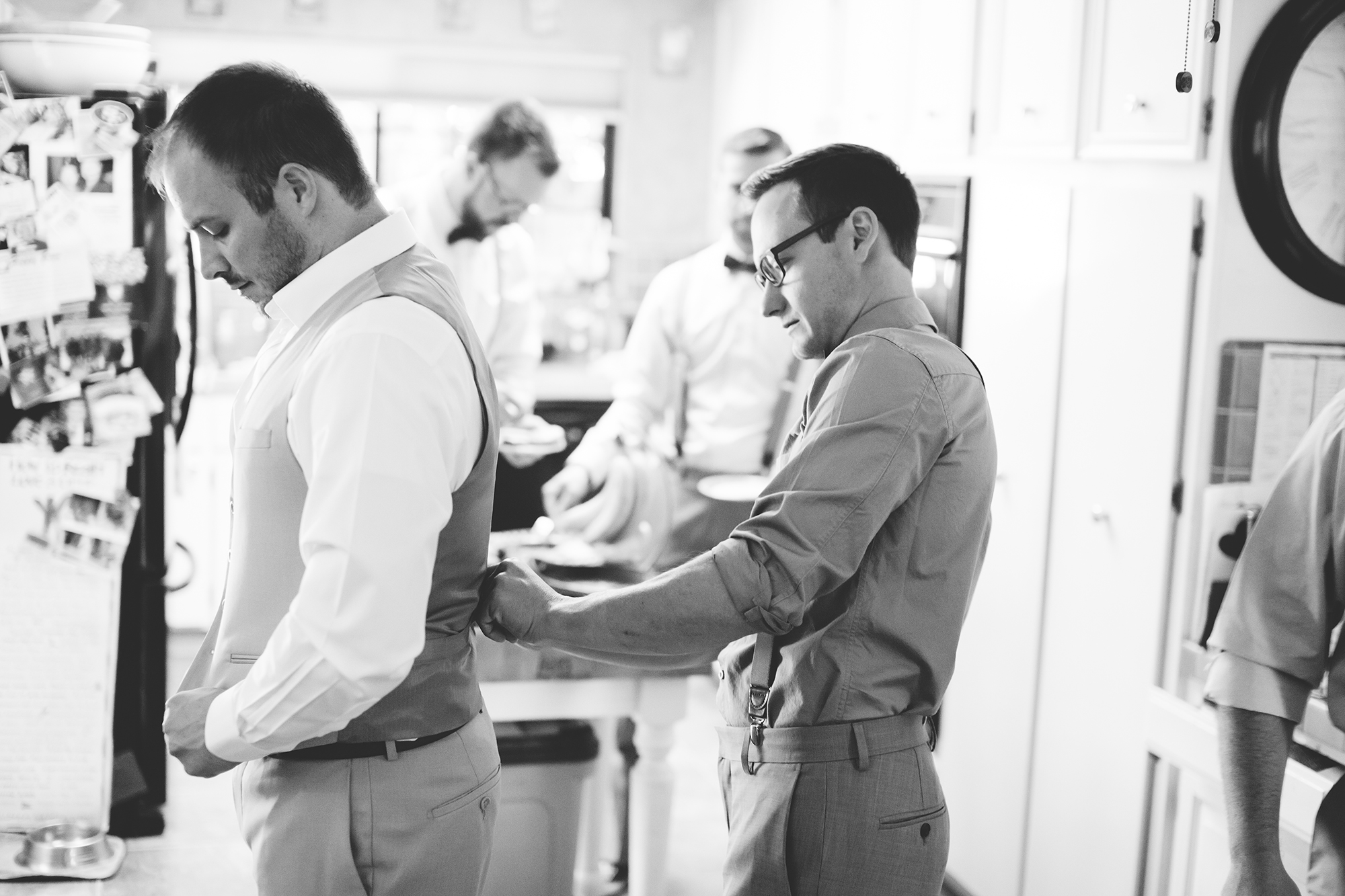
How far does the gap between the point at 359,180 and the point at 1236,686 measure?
46.1 inches

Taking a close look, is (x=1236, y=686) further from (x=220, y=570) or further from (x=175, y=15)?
(x=175, y=15)

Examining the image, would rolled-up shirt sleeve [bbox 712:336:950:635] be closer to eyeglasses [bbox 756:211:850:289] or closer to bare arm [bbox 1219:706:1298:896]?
eyeglasses [bbox 756:211:850:289]

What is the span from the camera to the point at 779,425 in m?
3.76

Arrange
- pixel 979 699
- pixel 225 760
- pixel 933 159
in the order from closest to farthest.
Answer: pixel 225 760 < pixel 979 699 < pixel 933 159

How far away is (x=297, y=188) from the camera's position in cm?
135

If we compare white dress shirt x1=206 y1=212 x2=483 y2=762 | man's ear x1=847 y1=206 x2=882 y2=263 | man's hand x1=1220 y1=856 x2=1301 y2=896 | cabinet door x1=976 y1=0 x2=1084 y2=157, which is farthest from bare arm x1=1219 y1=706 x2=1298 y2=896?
cabinet door x1=976 y1=0 x2=1084 y2=157

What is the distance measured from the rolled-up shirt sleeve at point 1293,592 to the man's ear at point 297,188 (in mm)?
1160

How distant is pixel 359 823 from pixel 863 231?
2.90ft

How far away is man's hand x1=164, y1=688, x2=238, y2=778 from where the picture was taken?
4.40 ft

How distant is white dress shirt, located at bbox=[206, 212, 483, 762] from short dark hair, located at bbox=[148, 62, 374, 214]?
167 millimetres

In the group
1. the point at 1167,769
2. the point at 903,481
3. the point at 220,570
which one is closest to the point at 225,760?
the point at 903,481

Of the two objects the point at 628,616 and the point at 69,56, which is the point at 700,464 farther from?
the point at 628,616

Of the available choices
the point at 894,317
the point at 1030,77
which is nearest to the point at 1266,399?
the point at 1030,77

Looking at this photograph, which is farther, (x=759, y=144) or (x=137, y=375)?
(x=759, y=144)
